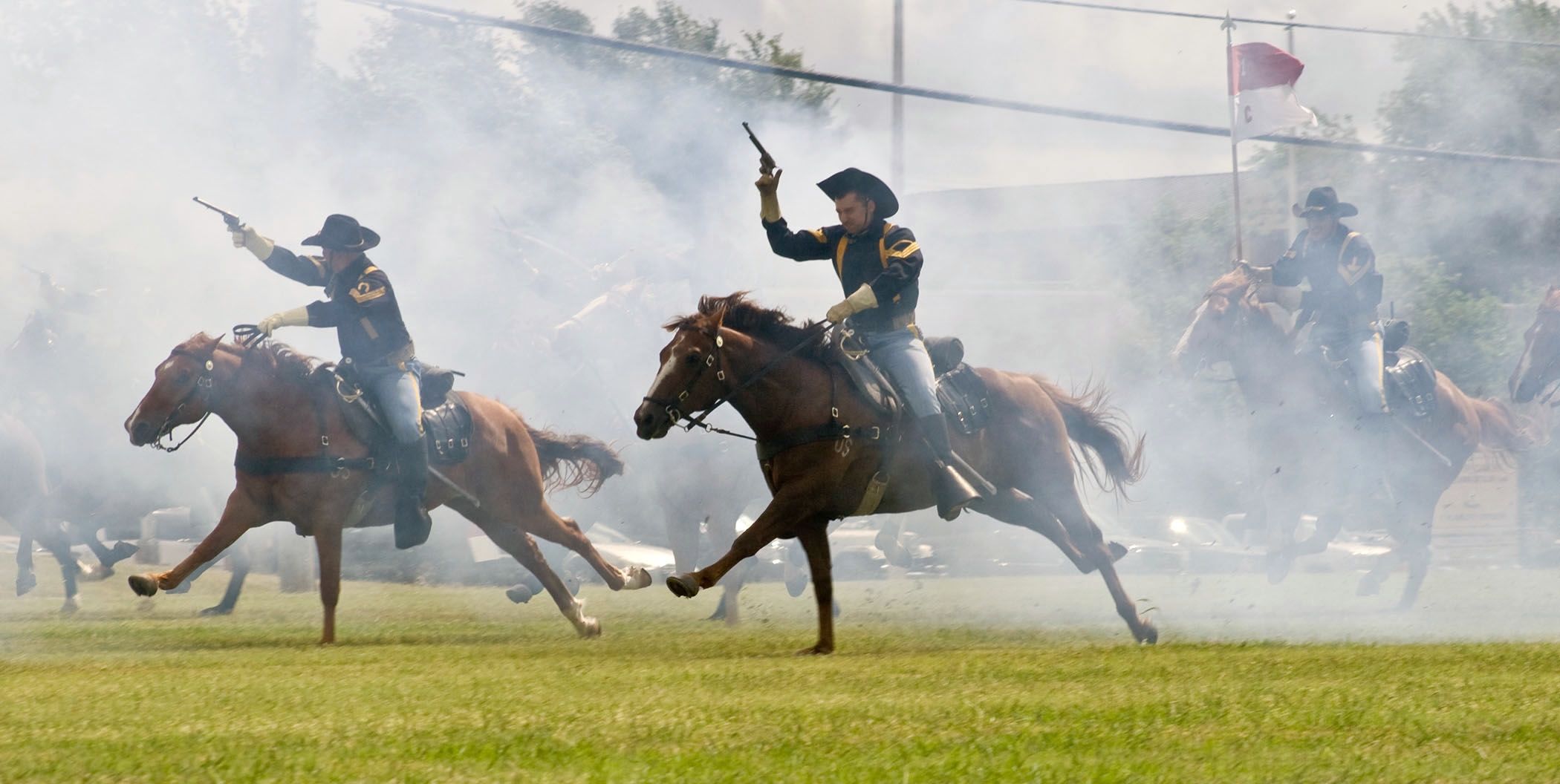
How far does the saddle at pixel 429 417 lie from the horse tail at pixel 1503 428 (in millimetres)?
9282

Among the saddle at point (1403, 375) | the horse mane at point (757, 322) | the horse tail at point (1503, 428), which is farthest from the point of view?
the horse tail at point (1503, 428)

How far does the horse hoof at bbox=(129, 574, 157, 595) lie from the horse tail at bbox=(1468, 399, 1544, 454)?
11.4m

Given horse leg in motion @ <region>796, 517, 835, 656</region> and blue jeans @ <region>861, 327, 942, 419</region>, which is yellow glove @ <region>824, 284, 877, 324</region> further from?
horse leg in motion @ <region>796, 517, 835, 656</region>

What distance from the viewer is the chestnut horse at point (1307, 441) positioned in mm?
14086

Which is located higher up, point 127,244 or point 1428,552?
point 127,244

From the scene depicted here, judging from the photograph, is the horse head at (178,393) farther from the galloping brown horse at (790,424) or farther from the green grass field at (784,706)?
the galloping brown horse at (790,424)

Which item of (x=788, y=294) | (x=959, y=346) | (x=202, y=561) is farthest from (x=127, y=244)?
(x=959, y=346)

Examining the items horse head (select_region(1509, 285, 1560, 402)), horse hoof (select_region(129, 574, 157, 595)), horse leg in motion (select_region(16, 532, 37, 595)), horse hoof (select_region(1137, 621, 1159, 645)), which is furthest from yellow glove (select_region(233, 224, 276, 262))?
horse head (select_region(1509, 285, 1560, 402))

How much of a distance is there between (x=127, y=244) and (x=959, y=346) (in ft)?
33.5

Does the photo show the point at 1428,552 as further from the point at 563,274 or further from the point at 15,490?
the point at 15,490

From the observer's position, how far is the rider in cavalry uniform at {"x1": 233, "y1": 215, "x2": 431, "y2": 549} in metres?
10.8

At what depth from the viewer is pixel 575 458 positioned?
13.0 metres

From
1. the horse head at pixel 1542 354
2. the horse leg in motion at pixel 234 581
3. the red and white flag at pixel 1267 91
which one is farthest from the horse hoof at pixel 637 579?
the red and white flag at pixel 1267 91

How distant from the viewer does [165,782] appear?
4699mm
